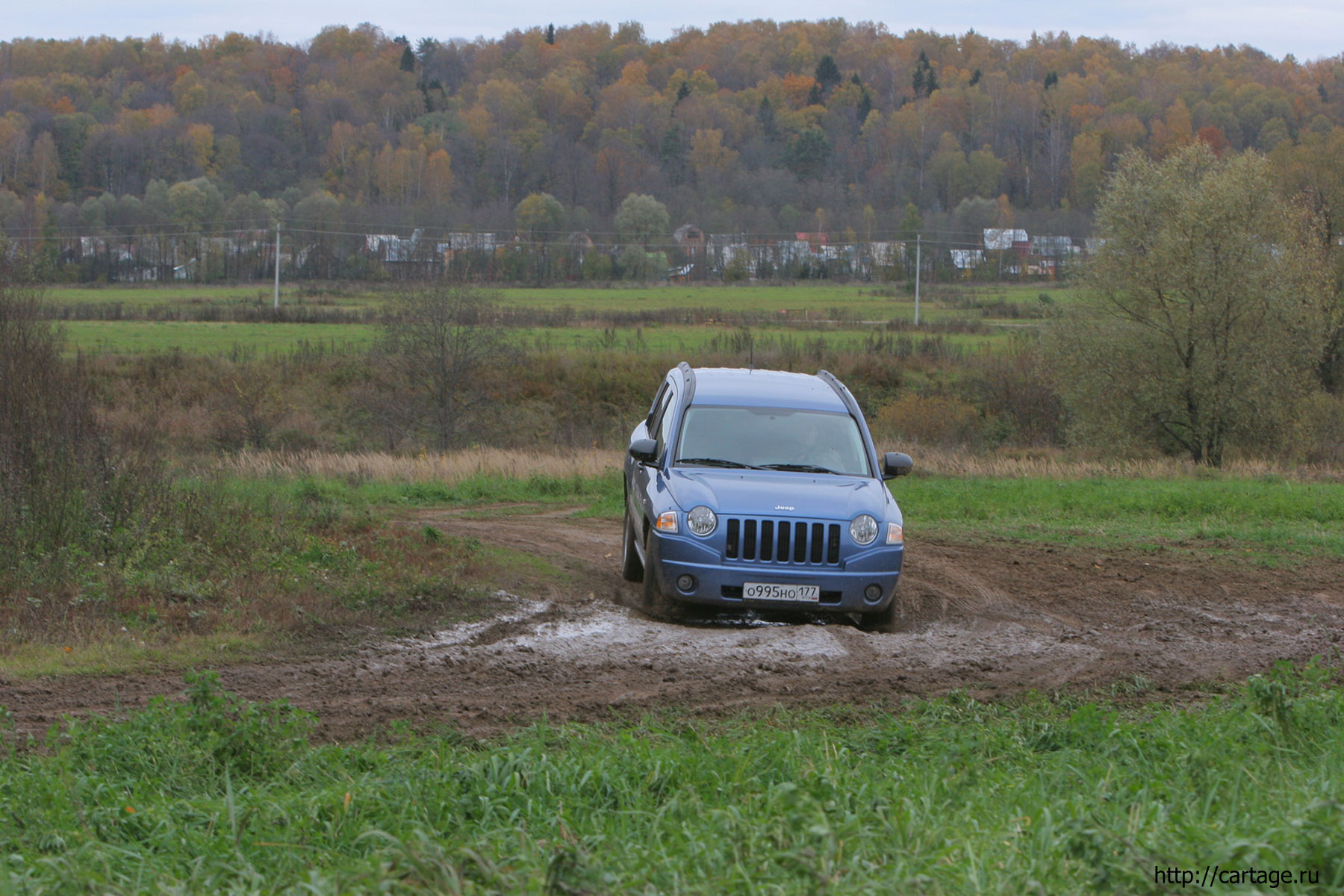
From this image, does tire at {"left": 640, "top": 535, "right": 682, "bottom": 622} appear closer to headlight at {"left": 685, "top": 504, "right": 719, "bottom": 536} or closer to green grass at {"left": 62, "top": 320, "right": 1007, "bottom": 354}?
headlight at {"left": 685, "top": 504, "right": 719, "bottom": 536}

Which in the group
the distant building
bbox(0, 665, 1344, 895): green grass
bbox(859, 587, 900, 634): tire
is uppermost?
the distant building

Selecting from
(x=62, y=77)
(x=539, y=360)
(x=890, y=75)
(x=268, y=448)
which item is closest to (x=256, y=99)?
(x=62, y=77)

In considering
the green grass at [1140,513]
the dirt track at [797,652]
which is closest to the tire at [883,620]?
the dirt track at [797,652]

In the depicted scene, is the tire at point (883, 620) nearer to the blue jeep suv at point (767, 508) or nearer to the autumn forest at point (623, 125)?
the blue jeep suv at point (767, 508)

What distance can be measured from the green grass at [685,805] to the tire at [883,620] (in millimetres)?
3044

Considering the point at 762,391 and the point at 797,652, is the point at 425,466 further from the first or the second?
the point at 797,652

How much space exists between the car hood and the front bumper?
32cm

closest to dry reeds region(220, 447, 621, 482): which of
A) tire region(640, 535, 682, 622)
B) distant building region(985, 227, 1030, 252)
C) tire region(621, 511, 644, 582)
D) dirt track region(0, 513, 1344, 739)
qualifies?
tire region(621, 511, 644, 582)

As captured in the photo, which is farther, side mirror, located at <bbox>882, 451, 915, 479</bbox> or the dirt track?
side mirror, located at <bbox>882, 451, 915, 479</bbox>

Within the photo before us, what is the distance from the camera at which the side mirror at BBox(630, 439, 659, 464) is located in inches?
383

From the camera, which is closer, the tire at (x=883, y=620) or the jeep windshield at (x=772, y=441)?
the tire at (x=883, y=620)

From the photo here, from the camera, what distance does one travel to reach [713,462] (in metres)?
9.63

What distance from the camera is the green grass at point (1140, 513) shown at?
13359 millimetres

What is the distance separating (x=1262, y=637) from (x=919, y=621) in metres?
2.61
